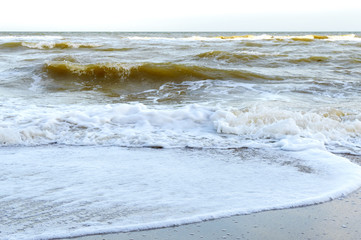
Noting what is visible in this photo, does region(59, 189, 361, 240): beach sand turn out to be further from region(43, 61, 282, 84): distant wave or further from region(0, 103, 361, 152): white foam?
region(43, 61, 282, 84): distant wave

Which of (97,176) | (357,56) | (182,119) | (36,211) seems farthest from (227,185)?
(357,56)

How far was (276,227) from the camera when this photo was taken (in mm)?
1865

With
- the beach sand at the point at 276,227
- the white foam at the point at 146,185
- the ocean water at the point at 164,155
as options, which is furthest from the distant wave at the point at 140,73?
the beach sand at the point at 276,227

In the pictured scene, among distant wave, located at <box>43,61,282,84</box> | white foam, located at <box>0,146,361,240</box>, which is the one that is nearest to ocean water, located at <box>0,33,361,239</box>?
white foam, located at <box>0,146,361,240</box>

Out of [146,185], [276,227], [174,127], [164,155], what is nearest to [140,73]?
[174,127]

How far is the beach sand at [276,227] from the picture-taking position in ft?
5.81

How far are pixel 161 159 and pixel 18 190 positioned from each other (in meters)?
1.09

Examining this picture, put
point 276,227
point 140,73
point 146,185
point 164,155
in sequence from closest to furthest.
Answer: point 276,227 < point 146,185 < point 164,155 < point 140,73

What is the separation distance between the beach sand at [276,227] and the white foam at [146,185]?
6 cm

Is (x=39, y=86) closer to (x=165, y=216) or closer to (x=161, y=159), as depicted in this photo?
(x=161, y=159)

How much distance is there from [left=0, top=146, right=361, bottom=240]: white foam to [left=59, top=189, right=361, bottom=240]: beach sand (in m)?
0.06

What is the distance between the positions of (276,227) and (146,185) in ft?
2.87

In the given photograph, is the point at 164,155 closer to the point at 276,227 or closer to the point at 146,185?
the point at 146,185

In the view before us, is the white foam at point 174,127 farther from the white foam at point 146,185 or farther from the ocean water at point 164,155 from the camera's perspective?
the white foam at point 146,185
